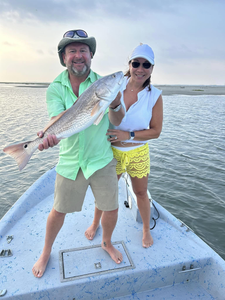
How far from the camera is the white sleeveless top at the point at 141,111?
262 centimetres

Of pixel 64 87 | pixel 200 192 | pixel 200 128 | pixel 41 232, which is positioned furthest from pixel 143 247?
pixel 200 128

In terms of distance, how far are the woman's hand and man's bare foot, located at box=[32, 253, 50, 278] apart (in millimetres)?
1566

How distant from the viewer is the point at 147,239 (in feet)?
10.1

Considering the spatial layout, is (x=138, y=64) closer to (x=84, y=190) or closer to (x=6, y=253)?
(x=84, y=190)

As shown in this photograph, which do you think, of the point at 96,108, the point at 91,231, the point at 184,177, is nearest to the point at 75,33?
the point at 96,108

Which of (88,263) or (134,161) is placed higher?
(134,161)

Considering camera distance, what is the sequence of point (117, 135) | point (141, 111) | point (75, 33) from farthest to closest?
point (141, 111) → point (117, 135) → point (75, 33)

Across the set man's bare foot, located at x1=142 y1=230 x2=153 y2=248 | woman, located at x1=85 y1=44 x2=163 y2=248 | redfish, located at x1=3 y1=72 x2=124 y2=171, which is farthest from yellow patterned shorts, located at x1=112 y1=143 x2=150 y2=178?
man's bare foot, located at x1=142 y1=230 x2=153 y2=248

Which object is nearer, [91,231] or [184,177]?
[91,231]

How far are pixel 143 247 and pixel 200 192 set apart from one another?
3.77 meters

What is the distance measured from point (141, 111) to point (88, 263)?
191 cm

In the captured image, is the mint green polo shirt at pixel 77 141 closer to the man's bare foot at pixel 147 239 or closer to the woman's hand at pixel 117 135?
the woman's hand at pixel 117 135

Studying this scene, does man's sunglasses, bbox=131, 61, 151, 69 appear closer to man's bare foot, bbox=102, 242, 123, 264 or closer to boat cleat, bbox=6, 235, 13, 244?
man's bare foot, bbox=102, 242, 123, 264

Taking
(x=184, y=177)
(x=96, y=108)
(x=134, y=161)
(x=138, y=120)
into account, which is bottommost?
(x=184, y=177)
